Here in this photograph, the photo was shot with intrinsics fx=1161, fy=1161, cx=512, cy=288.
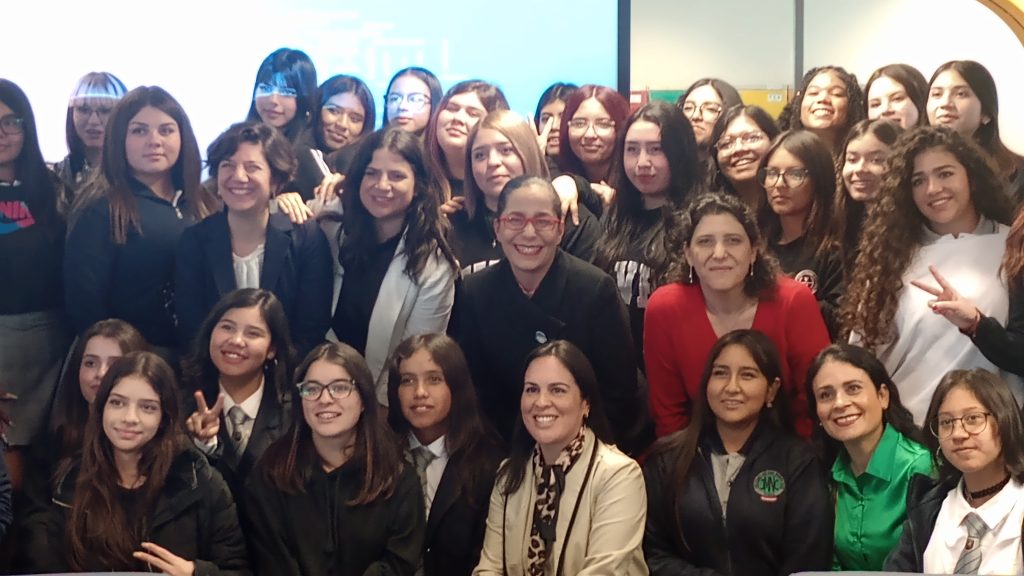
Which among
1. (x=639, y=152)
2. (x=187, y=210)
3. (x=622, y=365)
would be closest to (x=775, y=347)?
(x=622, y=365)

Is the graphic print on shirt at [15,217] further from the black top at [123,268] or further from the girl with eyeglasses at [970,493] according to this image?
the girl with eyeglasses at [970,493]

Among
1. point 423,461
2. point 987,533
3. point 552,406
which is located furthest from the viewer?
point 423,461

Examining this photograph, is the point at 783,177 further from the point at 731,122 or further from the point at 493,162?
the point at 493,162

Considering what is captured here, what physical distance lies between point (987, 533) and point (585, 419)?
1136 mm

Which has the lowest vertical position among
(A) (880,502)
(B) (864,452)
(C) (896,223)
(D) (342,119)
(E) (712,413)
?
(A) (880,502)

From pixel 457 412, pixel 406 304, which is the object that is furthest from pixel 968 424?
pixel 406 304

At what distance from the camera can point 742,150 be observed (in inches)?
139

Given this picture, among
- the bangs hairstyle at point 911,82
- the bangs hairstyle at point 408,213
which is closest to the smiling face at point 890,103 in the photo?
the bangs hairstyle at point 911,82

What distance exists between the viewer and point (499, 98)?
12.0ft

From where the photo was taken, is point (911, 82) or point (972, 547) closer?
point (972, 547)

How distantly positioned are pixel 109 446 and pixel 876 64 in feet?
8.47

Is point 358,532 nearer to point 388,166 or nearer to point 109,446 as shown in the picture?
point 109,446

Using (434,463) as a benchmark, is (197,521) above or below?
below

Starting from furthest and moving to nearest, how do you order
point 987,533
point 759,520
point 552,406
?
point 552,406 → point 759,520 → point 987,533
